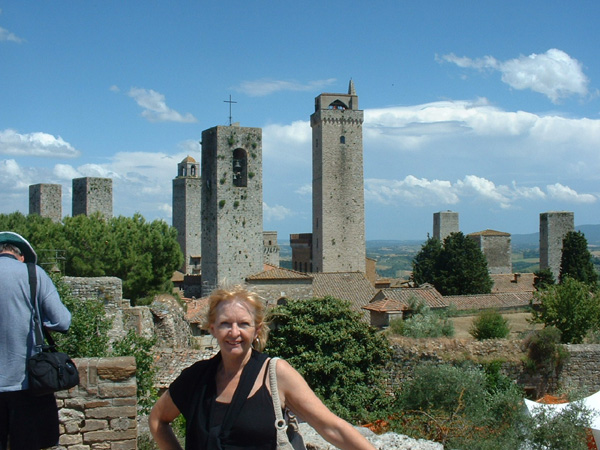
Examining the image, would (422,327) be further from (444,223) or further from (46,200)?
(444,223)

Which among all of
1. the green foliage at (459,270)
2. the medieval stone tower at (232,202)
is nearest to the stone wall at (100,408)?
the medieval stone tower at (232,202)

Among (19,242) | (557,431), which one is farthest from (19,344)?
(557,431)

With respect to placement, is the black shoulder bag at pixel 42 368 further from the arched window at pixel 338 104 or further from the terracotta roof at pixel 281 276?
the arched window at pixel 338 104

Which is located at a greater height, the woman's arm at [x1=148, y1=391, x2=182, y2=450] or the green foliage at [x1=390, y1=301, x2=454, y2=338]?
the woman's arm at [x1=148, y1=391, x2=182, y2=450]

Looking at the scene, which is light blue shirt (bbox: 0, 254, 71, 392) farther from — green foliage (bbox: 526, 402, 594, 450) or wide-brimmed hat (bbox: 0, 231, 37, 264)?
green foliage (bbox: 526, 402, 594, 450)

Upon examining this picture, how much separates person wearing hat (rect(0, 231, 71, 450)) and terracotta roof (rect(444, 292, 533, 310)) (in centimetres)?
2622

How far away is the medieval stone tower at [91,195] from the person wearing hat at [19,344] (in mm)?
29365

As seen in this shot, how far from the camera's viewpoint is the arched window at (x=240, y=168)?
114ft

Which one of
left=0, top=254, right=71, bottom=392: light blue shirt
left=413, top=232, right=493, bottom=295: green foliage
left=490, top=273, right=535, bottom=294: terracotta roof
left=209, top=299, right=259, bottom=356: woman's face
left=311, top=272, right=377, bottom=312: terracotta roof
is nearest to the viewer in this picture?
left=209, top=299, right=259, bottom=356: woman's face

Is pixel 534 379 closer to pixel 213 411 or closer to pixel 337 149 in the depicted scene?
pixel 213 411

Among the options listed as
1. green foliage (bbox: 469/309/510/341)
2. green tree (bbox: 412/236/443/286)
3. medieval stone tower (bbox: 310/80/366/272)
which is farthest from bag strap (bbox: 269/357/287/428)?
medieval stone tower (bbox: 310/80/366/272)

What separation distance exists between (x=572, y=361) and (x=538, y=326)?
12.4m

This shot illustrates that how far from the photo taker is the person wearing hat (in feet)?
10.5

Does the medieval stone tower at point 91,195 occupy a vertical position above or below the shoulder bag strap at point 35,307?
above
